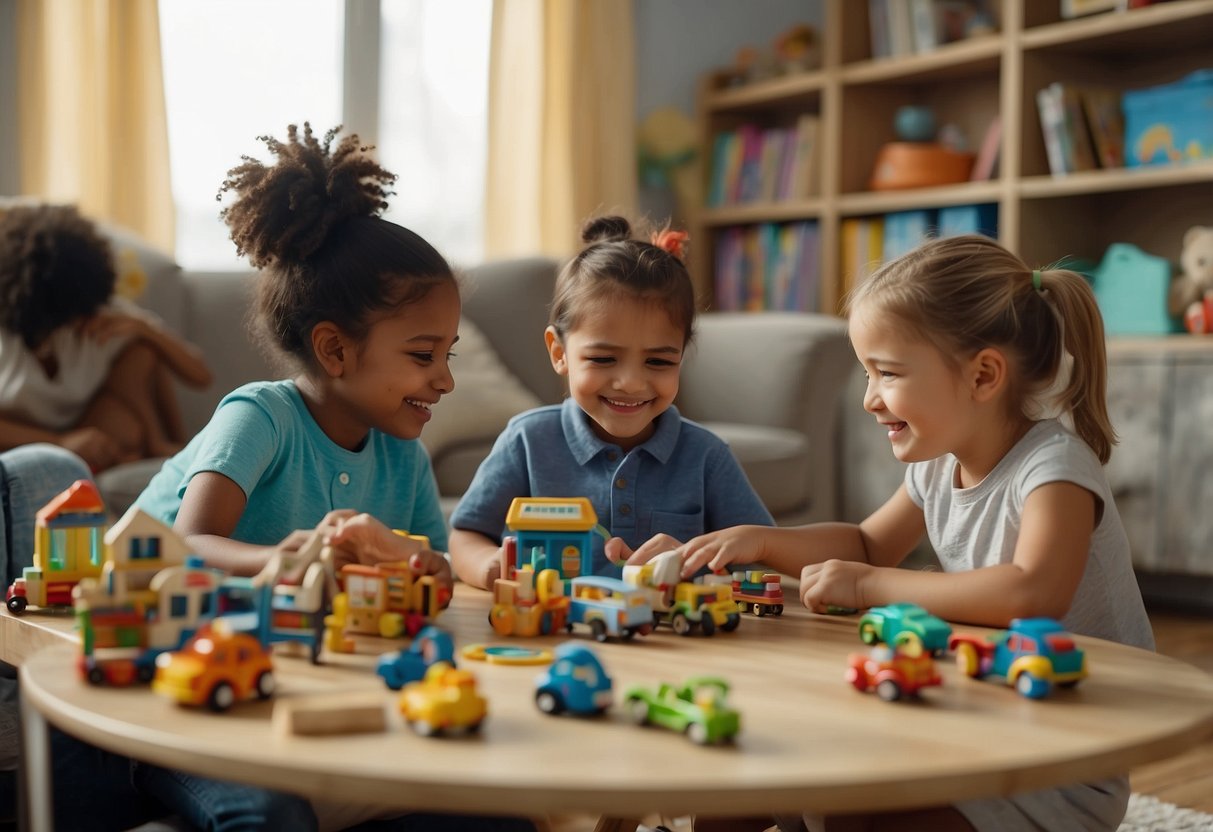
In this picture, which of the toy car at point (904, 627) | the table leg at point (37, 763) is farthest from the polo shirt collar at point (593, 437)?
the table leg at point (37, 763)

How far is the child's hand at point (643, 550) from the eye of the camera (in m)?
1.18

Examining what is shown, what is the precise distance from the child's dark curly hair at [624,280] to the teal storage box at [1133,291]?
222 centimetres

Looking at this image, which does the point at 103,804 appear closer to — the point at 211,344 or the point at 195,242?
the point at 211,344

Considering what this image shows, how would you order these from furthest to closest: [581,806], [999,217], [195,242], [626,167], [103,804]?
[626,167]
[999,217]
[195,242]
[103,804]
[581,806]

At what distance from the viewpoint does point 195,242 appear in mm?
3646

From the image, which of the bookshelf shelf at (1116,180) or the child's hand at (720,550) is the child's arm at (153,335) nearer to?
the child's hand at (720,550)

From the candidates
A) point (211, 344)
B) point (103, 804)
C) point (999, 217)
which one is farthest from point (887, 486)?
point (103, 804)

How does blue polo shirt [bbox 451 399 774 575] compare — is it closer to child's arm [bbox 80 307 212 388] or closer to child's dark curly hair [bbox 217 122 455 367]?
child's dark curly hair [bbox 217 122 455 367]

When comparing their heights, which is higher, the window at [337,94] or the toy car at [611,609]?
the window at [337,94]

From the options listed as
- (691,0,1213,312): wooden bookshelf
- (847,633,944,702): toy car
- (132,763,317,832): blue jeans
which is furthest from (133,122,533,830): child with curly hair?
(691,0,1213,312): wooden bookshelf

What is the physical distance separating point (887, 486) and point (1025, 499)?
2.55 m

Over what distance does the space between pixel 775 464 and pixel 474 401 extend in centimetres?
72

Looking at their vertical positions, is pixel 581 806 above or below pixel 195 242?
below

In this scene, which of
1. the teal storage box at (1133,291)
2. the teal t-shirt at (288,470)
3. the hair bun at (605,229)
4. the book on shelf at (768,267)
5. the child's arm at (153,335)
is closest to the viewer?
the teal t-shirt at (288,470)
